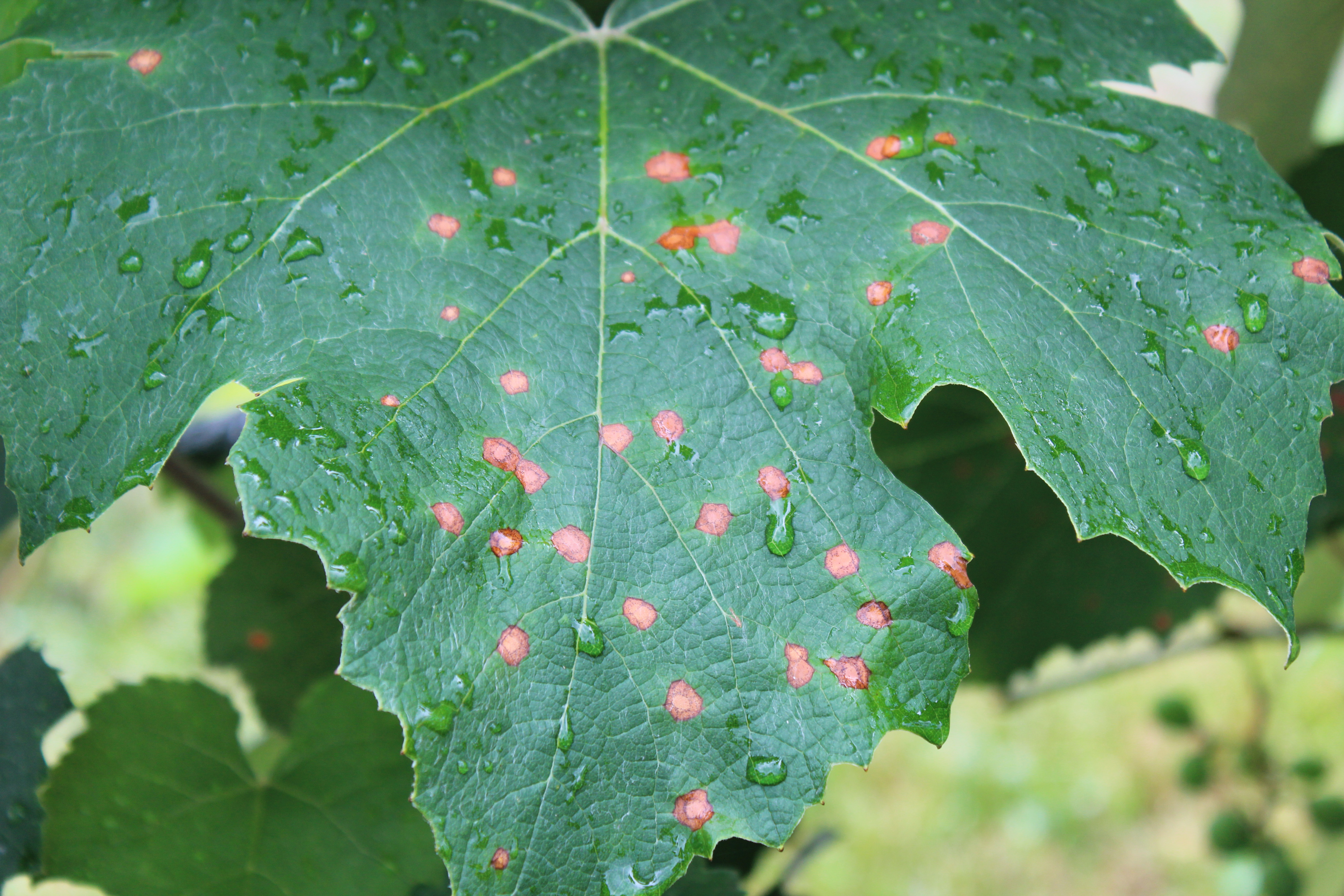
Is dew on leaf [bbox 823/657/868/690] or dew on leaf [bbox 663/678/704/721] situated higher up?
dew on leaf [bbox 823/657/868/690]

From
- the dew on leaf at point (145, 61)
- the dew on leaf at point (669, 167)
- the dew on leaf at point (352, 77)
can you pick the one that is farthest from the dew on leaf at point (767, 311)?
the dew on leaf at point (145, 61)

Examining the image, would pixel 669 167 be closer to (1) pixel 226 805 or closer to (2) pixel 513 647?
(2) pixel 513 647

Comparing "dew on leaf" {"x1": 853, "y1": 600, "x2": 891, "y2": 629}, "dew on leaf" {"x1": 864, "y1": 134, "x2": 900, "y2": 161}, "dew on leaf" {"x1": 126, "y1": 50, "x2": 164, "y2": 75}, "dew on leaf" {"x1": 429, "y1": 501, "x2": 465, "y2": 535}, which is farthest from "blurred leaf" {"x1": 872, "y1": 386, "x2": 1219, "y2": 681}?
"dew on leaf" {"x1": 126, "y1": 50, "x2": 164, "y2": 75}

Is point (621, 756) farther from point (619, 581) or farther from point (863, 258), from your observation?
point (863, 258)

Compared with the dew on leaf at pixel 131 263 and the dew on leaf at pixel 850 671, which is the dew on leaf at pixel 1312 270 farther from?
the dew on leaf at pixel 131 263

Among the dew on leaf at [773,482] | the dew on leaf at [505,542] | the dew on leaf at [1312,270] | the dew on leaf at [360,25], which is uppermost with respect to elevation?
the dew on leaf at [1312,270]

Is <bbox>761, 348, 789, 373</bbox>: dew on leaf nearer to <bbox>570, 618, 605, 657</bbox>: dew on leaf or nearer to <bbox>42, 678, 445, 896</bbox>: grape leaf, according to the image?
<bbox>570, 618, 605, 657</bbox>: dew on leaf

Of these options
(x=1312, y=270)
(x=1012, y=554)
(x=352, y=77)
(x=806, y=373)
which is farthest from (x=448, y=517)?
(x=1012, y=554)
